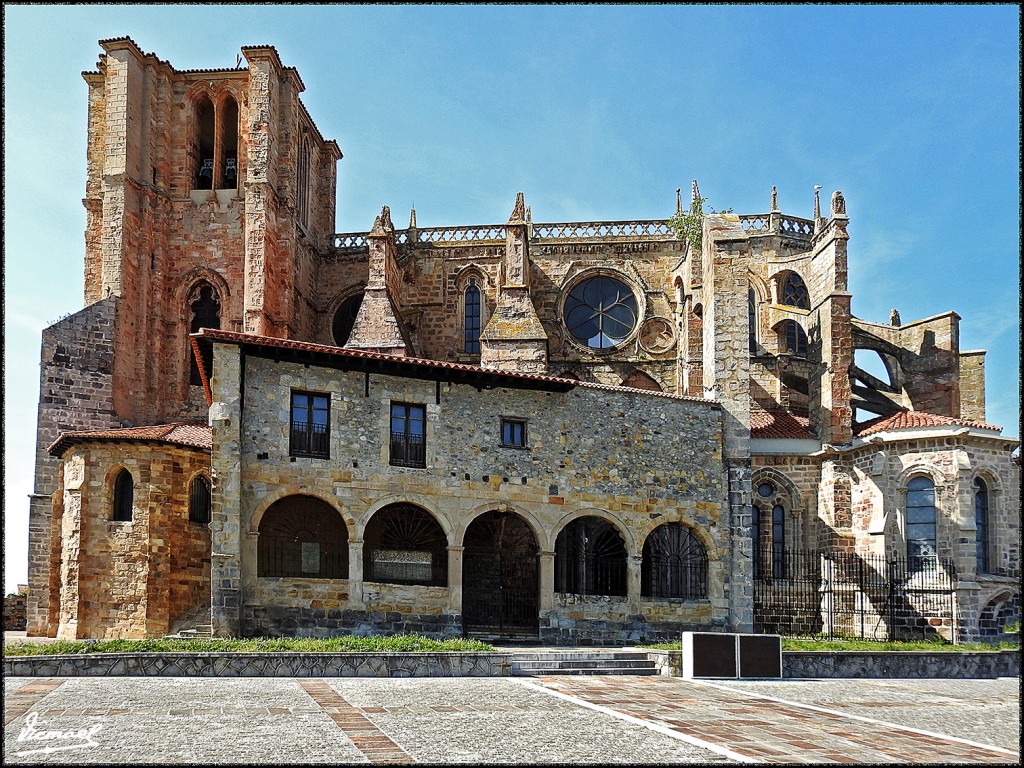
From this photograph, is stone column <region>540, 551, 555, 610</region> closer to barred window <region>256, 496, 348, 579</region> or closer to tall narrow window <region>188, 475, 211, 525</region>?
barred window <region>256, 496, 348, 579</region>

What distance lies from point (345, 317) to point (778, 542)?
1969cm

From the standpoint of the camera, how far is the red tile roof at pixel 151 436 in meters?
24.4

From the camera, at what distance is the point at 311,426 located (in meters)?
22.5

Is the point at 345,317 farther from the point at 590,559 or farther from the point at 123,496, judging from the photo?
the point at 590,559

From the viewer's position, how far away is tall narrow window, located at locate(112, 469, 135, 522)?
24.5m

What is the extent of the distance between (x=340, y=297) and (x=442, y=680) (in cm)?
2529

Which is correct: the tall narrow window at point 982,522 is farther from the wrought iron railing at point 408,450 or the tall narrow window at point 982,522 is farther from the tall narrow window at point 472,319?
the tall narrow window at point 472,319

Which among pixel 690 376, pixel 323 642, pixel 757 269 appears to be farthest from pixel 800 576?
pixel 323 642

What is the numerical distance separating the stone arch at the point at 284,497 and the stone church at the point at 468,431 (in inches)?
2.9

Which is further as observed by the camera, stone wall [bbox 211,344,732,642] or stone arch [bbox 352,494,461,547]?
stone arch [bbox 352,494,461,547]

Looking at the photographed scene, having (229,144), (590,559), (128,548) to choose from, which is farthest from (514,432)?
(229,144)

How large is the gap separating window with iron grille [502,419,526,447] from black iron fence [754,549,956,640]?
8433 millimetres

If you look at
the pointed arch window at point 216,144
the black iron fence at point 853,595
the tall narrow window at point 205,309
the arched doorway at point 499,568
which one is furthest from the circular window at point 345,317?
the black iron fence at point 853,595

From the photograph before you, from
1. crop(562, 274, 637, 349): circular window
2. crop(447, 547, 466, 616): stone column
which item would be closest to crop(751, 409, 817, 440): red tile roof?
crop(562, 274, 637, 349): circular window
